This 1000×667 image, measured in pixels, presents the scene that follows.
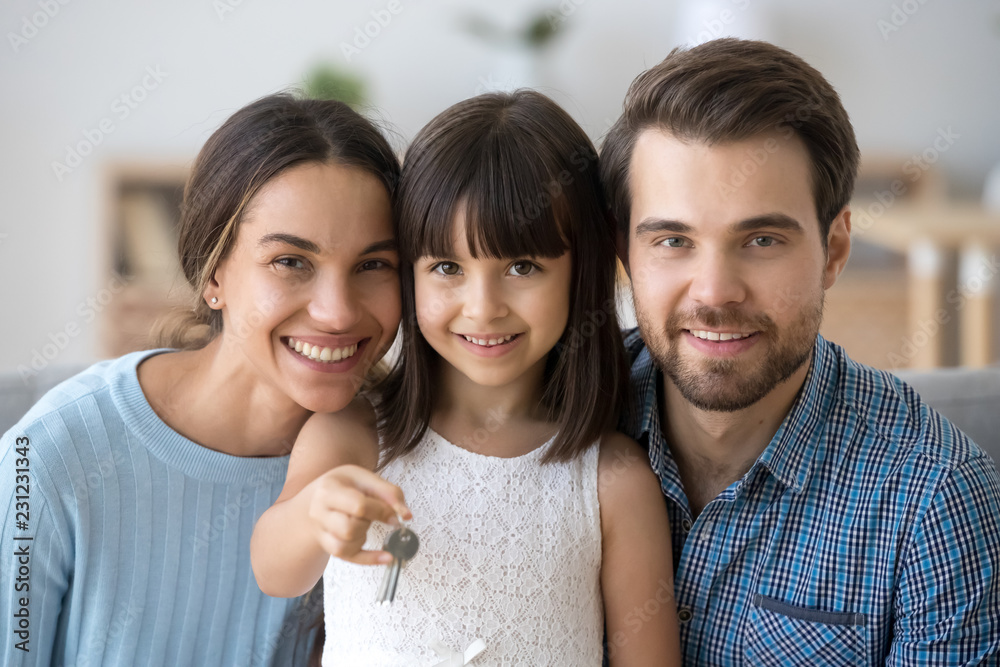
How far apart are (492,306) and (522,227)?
0.11 metres

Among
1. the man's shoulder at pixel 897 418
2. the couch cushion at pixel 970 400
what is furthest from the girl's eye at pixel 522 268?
the couch cushion at pixel 970 400

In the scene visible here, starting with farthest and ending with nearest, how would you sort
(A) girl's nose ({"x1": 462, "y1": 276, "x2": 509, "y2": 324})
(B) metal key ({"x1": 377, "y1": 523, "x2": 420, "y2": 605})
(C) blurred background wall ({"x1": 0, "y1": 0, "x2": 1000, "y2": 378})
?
(C) blurred background wall ({"x1": 0, "y1": 0, "x2": 1000, "y2": 378}) → (A) girl's nose ({"x1": 462, "y1": 276, "x2": 509, "y2": 324}) → (B) metal key ({"x1": 377, "y1": 523, "x2": 420, "y2": 605})

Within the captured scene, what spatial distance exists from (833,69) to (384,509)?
361cm

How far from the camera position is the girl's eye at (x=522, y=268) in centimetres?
121

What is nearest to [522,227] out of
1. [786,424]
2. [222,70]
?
[786,424]

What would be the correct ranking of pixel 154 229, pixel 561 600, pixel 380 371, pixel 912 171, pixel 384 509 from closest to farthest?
pixel 384 509
pixel 561 600
pixel 380 371
pixel 154 229
pixel 912 171

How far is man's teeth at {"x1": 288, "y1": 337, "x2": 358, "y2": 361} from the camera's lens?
128 cm

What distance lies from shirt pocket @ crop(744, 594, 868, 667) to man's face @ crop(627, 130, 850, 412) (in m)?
0.29

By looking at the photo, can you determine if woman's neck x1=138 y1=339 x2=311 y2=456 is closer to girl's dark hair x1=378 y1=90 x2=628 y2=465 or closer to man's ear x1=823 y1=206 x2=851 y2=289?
girl's dark hair x1=378 y1=90 x2=628 y2=465

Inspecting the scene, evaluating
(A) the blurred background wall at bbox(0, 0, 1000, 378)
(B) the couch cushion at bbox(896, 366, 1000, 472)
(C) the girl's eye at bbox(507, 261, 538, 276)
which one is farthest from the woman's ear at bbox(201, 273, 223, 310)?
(A) the blurred background wall at bbox(0, 0, 1000, 378)

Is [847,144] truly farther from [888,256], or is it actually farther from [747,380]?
[888,256]

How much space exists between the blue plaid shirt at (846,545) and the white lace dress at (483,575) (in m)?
0.16

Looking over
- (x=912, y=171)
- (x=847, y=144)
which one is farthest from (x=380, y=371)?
(x=912, y=171)

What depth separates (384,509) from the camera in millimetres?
945
